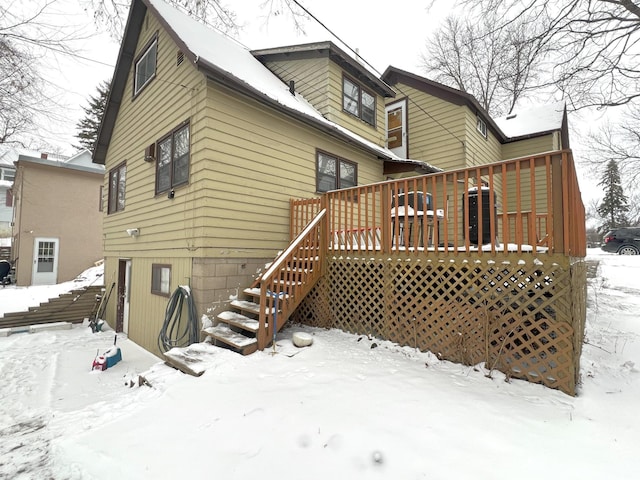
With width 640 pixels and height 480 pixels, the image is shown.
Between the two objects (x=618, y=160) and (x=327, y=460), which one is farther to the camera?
(x=618, y=160)

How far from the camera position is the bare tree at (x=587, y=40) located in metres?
6.34

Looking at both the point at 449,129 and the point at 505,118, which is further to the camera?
the point at 505,118

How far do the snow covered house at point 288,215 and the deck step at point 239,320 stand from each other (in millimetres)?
44

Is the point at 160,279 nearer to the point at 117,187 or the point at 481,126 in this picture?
the point at 117,187

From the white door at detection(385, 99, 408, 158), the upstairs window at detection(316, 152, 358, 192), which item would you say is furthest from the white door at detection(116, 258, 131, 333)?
the white door at detection(385, 99, 408, 158)

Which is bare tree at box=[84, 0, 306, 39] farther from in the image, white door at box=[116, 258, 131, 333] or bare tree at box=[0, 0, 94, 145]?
white door at box=[116, 258, 131, 333]

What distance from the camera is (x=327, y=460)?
217cm

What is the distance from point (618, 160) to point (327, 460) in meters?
18.8

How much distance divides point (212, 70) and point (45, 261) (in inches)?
601

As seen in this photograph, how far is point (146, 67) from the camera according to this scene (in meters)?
7.54

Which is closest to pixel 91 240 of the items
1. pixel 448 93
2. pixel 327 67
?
pixel 327 67

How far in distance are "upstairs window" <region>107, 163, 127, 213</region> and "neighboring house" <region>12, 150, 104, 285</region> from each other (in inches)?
321

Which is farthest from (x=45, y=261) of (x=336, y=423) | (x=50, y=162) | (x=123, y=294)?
(x=336, y=423)

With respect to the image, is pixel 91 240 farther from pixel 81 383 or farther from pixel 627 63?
pixel 627 63
